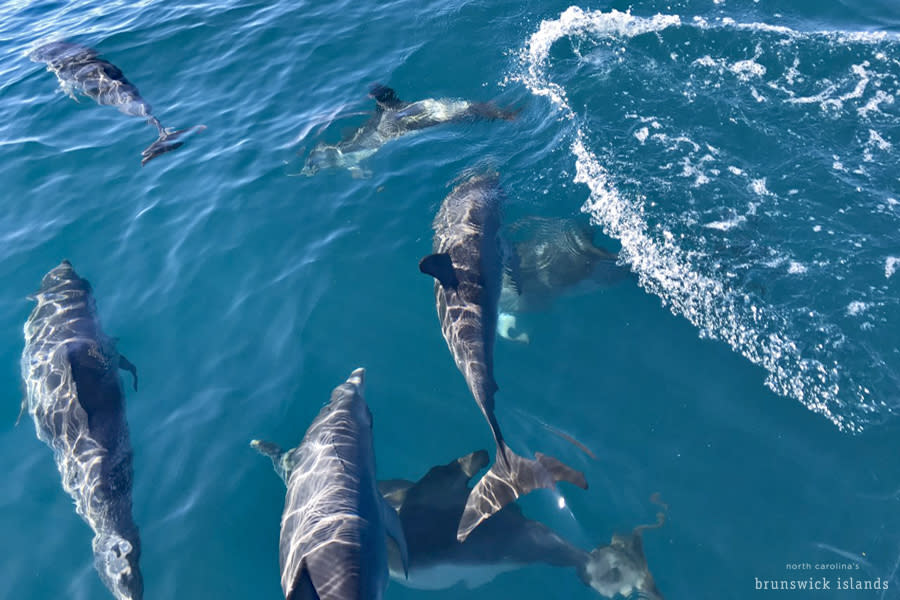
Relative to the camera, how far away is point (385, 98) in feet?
44.7

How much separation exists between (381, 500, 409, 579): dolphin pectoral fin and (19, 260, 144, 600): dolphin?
3.13 metres

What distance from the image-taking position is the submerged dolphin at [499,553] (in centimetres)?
648

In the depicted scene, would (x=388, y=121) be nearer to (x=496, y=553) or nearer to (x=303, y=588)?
(x=496, y=553)

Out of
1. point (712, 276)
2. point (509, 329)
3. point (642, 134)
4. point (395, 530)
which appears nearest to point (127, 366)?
point (395, 530)

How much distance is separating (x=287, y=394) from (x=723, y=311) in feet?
21.6

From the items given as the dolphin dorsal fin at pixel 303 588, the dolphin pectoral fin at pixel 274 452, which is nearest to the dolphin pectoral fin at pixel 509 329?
the dolphin pectoral fin at pixel 274 452

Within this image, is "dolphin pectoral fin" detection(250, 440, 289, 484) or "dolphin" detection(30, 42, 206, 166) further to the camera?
"dolphin" detection(30, 42, 206, 166)

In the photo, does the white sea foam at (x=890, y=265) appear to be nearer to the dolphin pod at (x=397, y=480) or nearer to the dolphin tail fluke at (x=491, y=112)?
the dolphin pod at (x=397, y=480)

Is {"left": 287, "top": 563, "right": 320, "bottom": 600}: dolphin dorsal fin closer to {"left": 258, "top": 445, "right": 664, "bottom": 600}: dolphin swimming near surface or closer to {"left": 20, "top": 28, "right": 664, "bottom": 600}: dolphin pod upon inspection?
{"left": 20, "top": 28, "right": 664, "bottom": 600}: dolphin pod

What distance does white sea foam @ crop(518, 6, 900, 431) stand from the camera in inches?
298

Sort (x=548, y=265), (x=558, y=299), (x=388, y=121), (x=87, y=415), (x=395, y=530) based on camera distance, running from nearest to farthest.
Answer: (x=395, y=530) → (x=87, y=415) → (x=558, y=299) → (x=548, y=265) → (x=388, y=121)

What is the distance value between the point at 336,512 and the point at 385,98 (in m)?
10.1

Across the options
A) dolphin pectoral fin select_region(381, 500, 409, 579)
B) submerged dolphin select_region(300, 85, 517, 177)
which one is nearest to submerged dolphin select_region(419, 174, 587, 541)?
dolphin pectoral fin select_region(381, 500, 409, 579)

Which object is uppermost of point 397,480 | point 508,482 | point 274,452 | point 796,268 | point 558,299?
point 796,268
